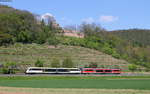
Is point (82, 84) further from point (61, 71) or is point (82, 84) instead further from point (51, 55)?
point (51, 55)

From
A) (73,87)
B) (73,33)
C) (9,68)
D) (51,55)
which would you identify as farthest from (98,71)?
(73,33)

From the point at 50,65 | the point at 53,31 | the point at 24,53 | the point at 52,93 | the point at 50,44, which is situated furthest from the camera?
the point at 53,31

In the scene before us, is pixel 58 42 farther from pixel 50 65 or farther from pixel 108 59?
pixel 50 65

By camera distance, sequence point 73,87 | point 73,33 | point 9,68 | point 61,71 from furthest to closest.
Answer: point 73,33, point 61,71, point 9,68, point 73,87

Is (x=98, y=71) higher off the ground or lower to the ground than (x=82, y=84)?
lower

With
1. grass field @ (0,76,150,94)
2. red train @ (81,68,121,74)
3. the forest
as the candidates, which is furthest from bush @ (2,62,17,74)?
the forest

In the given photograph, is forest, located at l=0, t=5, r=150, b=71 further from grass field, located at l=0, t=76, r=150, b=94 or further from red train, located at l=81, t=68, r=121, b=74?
grass field, located at l=0, t=76, r=150, b=94

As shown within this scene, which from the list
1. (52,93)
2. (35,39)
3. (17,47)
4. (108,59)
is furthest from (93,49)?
(52,93)

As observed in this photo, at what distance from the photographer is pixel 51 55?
5007 inches

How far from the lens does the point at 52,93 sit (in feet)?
107

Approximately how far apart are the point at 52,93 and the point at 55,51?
101m

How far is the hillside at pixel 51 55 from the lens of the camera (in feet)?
388

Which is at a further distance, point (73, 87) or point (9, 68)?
point (9, 68)

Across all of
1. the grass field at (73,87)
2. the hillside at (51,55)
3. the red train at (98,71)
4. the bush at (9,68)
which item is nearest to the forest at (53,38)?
the hillside at (51,55)
